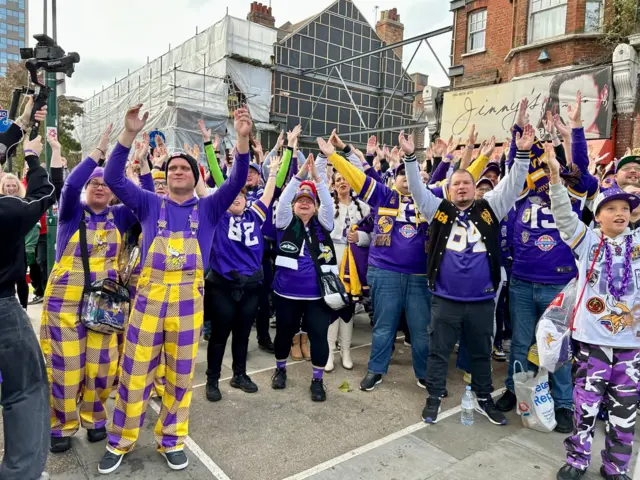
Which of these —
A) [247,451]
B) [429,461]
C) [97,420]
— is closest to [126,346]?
[97,420]

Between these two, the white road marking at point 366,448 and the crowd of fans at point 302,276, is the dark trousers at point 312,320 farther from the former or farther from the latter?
the white road marking at point 366,448

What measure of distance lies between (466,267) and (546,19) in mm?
11299

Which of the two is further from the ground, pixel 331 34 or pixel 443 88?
pixel 331 34

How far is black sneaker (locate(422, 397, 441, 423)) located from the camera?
3.74m

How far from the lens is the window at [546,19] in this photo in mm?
11747

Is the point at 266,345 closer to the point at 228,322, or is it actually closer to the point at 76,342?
the point at 228,322

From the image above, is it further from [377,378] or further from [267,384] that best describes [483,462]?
[267,384]

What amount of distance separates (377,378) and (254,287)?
4.81 ft

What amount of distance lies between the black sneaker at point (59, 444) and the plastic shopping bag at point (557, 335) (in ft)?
10.7

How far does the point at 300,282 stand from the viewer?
13.9ft

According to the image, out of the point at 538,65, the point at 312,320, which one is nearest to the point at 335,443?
the point at 312,320

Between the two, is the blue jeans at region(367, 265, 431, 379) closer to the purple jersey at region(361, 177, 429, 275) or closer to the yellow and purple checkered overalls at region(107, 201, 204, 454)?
the purple jersey at region(361, 177, 429, 275)

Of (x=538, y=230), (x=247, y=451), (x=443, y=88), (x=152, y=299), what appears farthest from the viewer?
(x=443, y=88)

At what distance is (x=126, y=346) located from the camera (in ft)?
10.0
